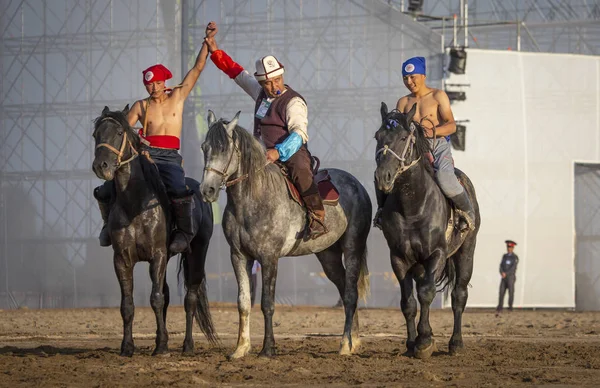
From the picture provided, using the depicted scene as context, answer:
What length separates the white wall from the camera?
23391 millimetres

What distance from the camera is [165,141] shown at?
31.3 ft

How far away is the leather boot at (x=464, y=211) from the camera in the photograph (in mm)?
9320

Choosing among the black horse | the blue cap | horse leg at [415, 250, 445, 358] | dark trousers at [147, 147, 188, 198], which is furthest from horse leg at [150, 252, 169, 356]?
the blue cap

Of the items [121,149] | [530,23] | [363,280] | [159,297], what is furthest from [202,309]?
[530,23]

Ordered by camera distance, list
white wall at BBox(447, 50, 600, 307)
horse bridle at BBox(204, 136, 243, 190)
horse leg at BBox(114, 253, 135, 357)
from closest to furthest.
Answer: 1. horse bridle at BBox(204, 136, 243, 190)
2. horse leg at BBox(114, 253, 135, 357)
3. white wall at BBox(447, 50, 600, 307)

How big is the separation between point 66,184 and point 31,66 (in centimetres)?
316

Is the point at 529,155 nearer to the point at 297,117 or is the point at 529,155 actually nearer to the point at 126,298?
→ the point at 297,117

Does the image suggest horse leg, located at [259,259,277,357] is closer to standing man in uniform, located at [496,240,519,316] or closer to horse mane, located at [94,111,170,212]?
horse mane, located at [94,111,170,212]

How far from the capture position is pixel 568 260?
23.6 m

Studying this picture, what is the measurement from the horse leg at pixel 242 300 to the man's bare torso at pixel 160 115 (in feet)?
5.16

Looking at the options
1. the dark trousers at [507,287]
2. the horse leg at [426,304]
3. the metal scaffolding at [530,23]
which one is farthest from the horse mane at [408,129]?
the metal scaffolding at [530,23]

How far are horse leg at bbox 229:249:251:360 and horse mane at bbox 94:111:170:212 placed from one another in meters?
0.92

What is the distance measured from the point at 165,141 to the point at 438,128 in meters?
2.60

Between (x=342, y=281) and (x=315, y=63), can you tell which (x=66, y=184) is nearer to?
(x=315, y=63)
